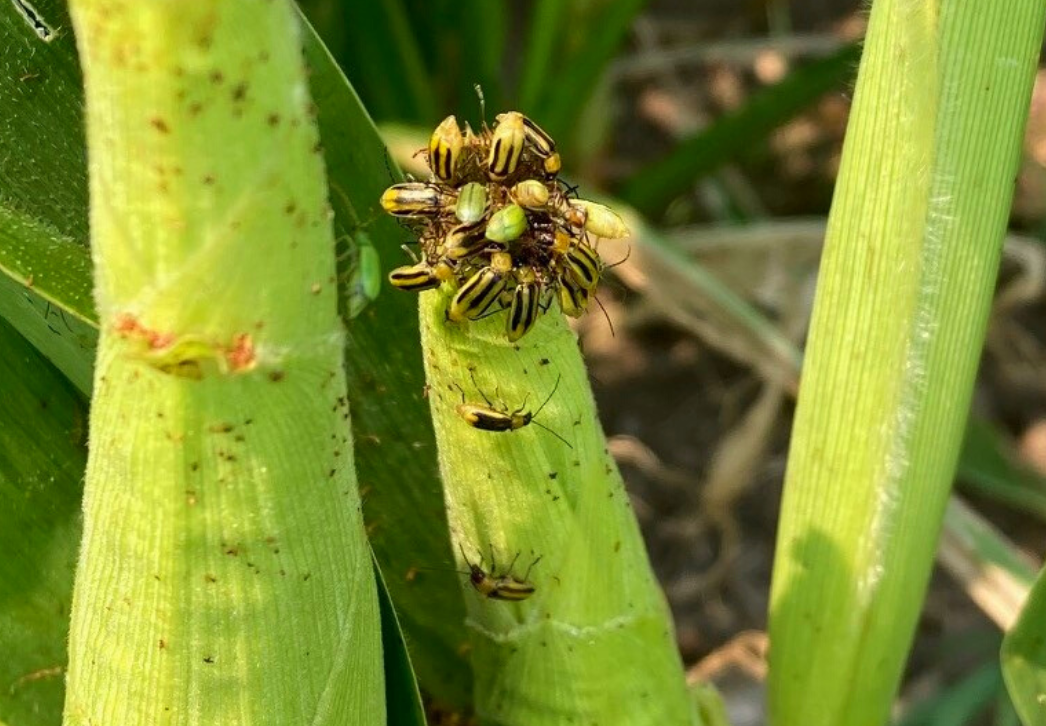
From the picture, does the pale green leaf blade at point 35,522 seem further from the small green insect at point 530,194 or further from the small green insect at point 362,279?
the small green insect at point 530,194

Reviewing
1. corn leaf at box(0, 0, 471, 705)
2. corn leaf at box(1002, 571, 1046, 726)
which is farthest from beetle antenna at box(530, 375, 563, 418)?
corn leaf at box(1002, 571, 1046, 726)

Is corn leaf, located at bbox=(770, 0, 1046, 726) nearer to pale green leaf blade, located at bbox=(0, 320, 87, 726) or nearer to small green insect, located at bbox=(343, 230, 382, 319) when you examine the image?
small green insect, located at bbox=(343, 230, 382, 319)

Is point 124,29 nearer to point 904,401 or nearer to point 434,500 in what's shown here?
point 434,500

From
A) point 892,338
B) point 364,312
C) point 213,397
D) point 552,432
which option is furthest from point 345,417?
point 892,338

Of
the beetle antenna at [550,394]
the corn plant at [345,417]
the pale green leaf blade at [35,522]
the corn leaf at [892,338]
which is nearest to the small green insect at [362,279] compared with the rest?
the corn plant at [345,417]

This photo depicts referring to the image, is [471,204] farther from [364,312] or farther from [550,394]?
[364,312]
